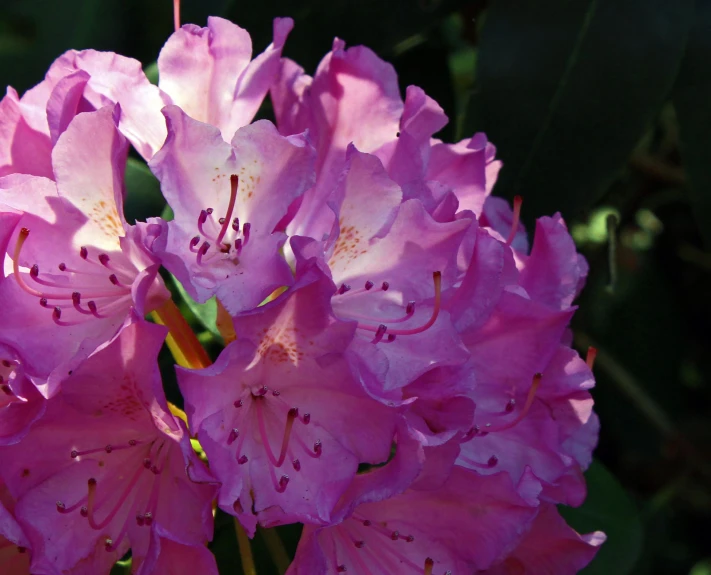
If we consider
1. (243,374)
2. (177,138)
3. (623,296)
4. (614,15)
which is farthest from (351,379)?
(623,296)

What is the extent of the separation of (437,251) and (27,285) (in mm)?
346

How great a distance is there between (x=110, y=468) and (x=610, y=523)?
2.19 feet

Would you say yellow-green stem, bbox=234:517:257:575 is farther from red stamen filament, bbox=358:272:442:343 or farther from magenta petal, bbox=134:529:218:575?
red stamen filament, bbox=358:272:442:343

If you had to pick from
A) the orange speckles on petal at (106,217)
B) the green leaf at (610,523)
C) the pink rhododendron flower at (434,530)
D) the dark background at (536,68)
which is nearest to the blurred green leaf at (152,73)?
the dark background at (536,68)

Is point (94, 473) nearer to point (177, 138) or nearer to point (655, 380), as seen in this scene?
point (177, 138)

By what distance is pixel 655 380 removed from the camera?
5.73 feet

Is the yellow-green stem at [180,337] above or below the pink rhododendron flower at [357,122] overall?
below

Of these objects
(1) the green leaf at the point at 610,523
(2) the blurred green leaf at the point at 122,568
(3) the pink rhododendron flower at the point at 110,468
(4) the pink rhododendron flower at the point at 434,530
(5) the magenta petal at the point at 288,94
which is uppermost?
(5) the magenta petal at the point at 288,94

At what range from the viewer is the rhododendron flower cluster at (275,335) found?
75 centimetres

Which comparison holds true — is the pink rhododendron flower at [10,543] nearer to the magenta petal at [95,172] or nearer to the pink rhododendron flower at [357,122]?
the magenta petal at [95,172]

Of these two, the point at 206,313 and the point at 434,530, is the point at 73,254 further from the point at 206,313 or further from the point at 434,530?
the point at 434,530

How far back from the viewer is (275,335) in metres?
0.76

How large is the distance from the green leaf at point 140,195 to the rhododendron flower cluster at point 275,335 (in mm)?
208

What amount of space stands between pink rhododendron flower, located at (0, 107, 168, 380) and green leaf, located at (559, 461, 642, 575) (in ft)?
2.15
